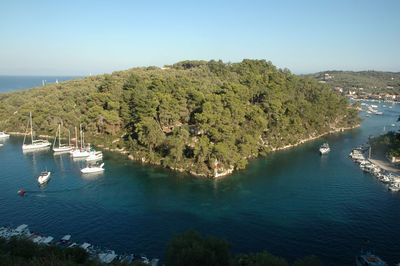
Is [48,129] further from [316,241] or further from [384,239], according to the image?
[384,239]

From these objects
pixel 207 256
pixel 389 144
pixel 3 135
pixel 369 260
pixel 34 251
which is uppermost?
pixel 3 135

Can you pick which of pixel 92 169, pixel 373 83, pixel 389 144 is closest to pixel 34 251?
pixel 92 169

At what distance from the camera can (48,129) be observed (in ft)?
136

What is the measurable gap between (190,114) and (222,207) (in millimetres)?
17981

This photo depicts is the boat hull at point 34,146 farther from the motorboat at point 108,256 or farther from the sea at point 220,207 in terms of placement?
the motorboat at point 108,256

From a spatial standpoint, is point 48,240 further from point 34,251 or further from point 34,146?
point 34,146

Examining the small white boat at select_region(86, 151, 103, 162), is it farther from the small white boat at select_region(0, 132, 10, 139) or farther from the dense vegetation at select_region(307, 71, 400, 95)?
the dense vegetation at select_region(307, 71, 400, 95)

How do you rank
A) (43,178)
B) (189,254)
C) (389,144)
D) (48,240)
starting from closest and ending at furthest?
(189,254) < (48,240) < (43,178) < (389,144)

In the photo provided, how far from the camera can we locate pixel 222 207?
65.3 ft

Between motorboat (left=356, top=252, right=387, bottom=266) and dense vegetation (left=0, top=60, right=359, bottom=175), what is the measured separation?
13.6 metres

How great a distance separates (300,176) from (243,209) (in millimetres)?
9441

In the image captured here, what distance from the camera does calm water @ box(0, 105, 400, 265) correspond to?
620 inches

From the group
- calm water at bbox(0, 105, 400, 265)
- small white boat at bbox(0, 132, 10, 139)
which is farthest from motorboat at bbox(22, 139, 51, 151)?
small white boat at bbox(0, 132, 10, 139)

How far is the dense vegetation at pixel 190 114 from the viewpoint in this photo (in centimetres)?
2778
